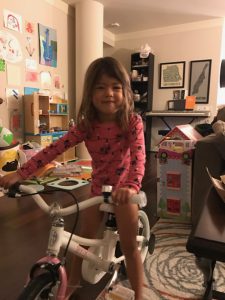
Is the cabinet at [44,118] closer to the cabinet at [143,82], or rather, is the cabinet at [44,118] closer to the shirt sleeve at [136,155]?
the cabinet at [143,82]

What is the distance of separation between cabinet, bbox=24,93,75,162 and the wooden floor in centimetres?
120

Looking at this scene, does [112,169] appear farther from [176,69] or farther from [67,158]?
[176,69]

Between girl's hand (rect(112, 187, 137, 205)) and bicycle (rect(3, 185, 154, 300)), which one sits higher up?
girl's hand (rect(112, 187, 137, 205))

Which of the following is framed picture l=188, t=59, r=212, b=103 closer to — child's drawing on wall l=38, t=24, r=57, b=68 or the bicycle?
child's drawing on wall l=38, t=24, r=57, b=68

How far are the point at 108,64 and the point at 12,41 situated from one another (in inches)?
105

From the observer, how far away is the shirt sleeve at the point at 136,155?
804 millimetres

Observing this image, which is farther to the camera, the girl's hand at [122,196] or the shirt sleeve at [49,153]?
the shirt sleeve at [49,153]

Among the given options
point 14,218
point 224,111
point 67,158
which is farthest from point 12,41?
point 224,111

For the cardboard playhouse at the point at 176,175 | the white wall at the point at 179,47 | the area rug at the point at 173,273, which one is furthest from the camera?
the white wall at the point at 179,47

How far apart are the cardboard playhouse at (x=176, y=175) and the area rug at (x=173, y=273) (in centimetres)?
24

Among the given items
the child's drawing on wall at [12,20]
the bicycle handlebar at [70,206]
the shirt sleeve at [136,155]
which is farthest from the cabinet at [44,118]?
the bicycle handlebar at [70,206]

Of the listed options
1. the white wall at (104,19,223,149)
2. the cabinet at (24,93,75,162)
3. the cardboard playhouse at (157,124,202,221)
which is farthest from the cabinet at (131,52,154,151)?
the cardboard playhouse at (157,124,202,221)

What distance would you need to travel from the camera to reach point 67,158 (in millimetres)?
3828

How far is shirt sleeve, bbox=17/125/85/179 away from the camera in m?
0.86
